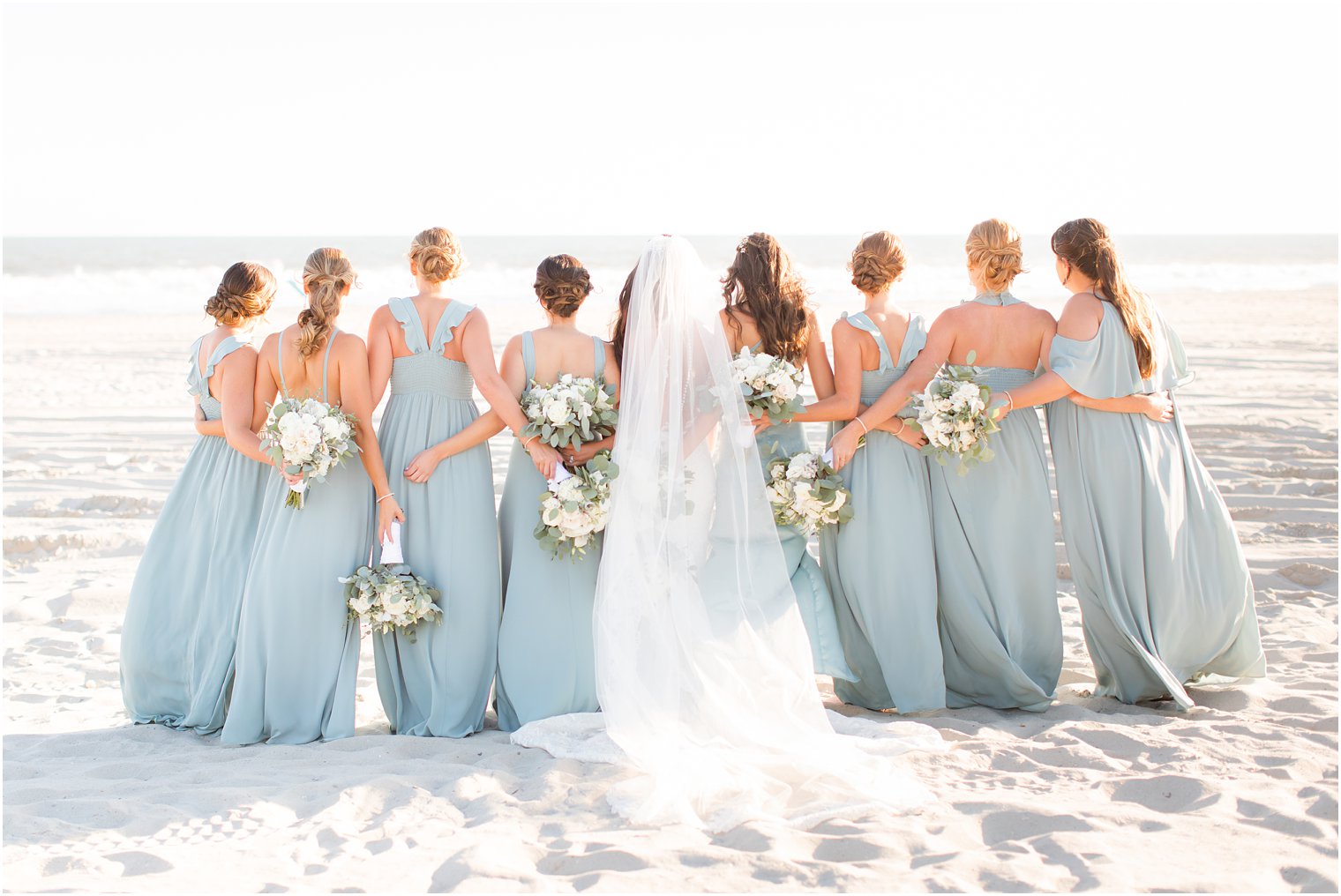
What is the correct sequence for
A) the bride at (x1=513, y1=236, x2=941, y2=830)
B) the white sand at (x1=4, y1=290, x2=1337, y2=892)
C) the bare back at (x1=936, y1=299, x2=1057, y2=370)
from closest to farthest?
the white sand at (x1=4, y1=290, x2=1337, y2=892) < the bride at (x1=513, y1=236, x2=941, y2=830) < the bare back at (x1=936, y1=299, x2=1057, y2=370)

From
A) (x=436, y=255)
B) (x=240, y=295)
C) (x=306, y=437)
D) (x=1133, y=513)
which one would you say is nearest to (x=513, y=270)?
(x=240, y=295)

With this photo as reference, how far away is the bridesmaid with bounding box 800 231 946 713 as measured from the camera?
516 cm

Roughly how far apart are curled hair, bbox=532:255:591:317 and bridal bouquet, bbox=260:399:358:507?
105 centimetres

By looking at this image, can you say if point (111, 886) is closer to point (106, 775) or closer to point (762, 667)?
point (106, 775)

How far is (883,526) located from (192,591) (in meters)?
3.30

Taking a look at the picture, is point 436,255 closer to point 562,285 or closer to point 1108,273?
point 562,285

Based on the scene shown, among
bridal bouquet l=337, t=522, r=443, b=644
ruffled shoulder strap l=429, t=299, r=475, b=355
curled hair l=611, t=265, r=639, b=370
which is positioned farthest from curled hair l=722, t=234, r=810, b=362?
bridal bouquet l=337, t=522, r=443, b=644

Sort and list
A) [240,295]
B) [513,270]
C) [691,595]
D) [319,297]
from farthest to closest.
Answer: [513,270] → [240,295] → [319,297] → [691,595]

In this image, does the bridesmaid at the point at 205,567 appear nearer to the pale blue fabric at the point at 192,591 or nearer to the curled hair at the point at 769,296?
the pale blue fabric at the point at 192,591

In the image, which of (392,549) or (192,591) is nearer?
(392,549)

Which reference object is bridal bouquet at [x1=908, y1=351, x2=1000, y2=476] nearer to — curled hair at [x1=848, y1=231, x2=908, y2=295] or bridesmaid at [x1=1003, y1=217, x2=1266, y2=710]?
bridesmaid at [x1=1003, y1=217, x2=1266, y2=710]

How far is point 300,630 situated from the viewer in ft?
16.3

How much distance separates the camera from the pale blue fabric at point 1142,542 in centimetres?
514

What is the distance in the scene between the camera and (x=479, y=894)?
3.31 m
